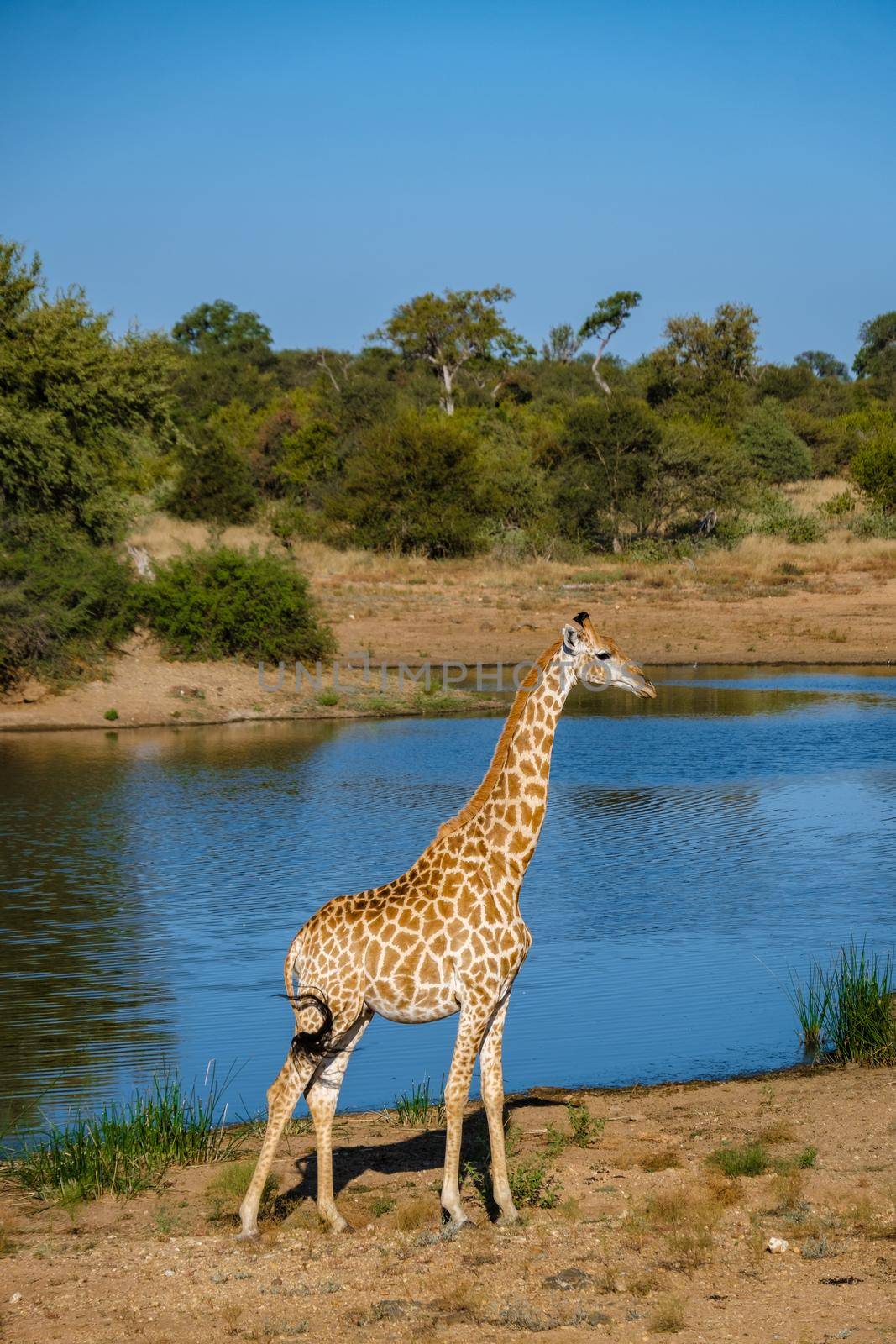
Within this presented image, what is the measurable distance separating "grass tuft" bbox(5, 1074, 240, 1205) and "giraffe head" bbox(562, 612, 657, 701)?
2.73m

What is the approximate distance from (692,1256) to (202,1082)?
11.3 ft

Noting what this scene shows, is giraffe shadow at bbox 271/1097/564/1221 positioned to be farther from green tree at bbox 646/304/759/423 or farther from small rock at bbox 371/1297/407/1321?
green tree at bbox 646/304/759/423

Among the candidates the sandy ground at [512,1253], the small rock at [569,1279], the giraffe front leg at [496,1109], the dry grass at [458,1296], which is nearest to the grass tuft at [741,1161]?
the sandy ground at [512,1253]

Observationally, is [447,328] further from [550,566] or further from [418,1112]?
[418,1112]

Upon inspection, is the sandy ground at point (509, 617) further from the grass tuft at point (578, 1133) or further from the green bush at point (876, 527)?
the grass tuft at point (578, 1133)

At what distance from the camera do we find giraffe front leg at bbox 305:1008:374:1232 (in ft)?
19.2

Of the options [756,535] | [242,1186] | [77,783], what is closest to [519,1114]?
[242,1186]

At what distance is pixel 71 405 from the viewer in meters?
25.4

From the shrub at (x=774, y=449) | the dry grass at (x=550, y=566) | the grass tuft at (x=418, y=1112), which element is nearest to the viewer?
the grass tuft at (x=418, y=1112)

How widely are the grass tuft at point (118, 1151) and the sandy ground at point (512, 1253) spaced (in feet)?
0.33

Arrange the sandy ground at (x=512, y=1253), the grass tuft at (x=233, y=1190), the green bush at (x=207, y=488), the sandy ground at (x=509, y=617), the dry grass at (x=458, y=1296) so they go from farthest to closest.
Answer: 1. the green bush at (x=207, y=488)
2. the sandy ground at (x=509, y=617)
3. the grass tuft at (x=233, y=1190)
4. the dry grass at (x=458, y=1296)
5. the sandy ground at (x=512, y=1253)

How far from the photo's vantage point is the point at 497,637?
3250cm

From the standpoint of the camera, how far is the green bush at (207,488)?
144 ft

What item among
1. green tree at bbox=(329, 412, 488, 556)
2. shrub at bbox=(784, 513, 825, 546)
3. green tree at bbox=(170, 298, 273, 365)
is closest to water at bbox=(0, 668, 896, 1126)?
green tree at bbox=(329, 412, 488, 556)
